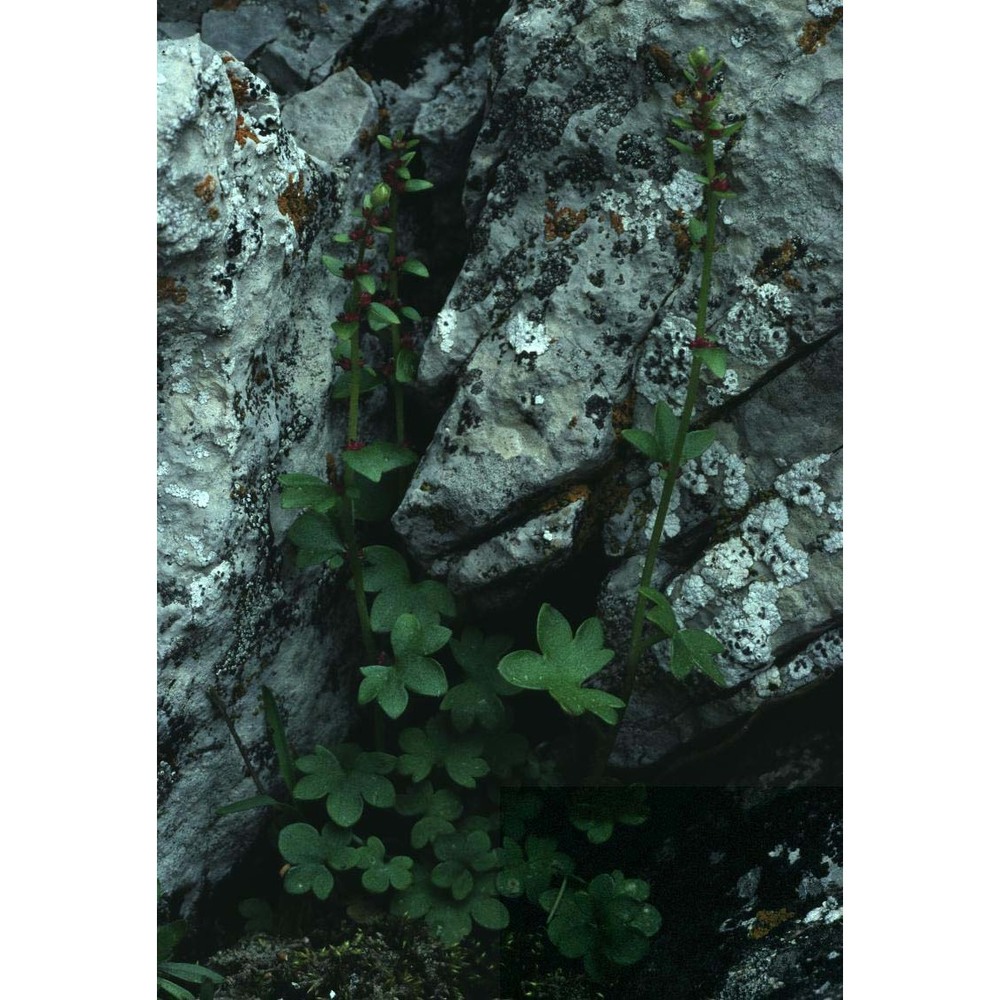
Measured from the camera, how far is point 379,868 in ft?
6.15

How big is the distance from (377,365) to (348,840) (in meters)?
0.90

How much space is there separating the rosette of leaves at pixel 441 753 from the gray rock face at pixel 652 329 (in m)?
0.28

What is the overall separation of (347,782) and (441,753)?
17 centimetres

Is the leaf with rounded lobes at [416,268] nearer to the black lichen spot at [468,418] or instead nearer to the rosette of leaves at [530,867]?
the black lichen spot at [468,418]

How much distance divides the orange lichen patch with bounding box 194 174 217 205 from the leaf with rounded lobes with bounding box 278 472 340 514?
1.54 feet

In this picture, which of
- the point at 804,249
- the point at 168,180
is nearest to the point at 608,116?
the point at 804,249

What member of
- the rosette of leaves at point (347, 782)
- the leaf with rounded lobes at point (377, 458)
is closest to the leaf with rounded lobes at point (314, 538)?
the leaf with rounded lobes at point (377, 458)

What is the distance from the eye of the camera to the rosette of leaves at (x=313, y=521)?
184 cm

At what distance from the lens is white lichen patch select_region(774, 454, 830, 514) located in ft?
6.16

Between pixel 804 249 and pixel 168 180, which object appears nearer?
pixel 168 180

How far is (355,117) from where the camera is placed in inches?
81.0

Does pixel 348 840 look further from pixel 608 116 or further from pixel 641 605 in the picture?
pixel 608 116

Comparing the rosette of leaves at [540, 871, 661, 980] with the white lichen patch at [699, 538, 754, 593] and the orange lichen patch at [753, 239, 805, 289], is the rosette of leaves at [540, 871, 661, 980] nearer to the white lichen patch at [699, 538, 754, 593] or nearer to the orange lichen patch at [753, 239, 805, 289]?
the white lichen patch at [699, 538, 754, 593]

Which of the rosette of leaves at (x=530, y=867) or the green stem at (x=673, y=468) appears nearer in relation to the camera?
the green stem at (x=673, y=468)
